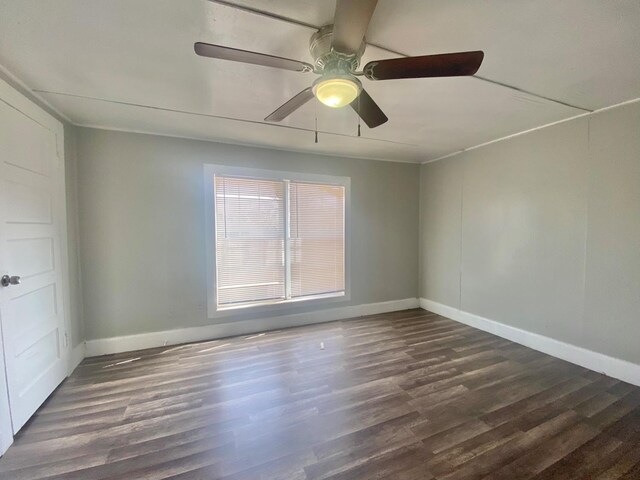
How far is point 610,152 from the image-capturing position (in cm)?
238

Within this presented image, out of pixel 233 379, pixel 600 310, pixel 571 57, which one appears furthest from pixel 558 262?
pixel 233 379

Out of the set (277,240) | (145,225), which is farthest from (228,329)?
(145,225)

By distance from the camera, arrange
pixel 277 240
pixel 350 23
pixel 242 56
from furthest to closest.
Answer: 1. pixel 277 240
2. pixel 242 56
3. pixel 350 23

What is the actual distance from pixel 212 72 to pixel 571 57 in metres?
2.29

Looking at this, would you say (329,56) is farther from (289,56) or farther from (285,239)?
(285,239)

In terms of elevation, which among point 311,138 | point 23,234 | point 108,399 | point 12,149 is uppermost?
point 311,138

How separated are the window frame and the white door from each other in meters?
1.29

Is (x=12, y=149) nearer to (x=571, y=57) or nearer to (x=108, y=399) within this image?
(x=108, y=399)

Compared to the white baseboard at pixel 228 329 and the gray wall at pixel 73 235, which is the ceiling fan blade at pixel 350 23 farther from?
the white baseboard at pixel 228 329

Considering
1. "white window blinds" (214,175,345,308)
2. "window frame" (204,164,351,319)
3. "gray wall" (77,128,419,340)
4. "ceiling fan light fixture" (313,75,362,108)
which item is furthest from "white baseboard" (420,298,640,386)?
"ceiling fan light fixture" (313,75,362,108)

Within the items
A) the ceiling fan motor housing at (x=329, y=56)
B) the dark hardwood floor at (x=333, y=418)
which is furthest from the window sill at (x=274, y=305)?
the ceiling fan motor housing at (x=329, y=56)

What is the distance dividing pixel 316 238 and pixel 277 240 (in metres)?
0.58

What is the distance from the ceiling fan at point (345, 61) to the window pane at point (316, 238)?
7.28 feet

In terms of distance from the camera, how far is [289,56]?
1651 millimetres
